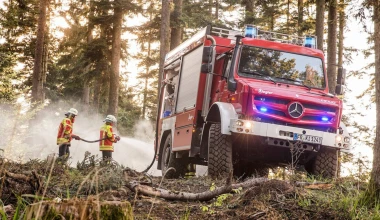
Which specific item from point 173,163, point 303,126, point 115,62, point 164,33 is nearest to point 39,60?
point 115,62

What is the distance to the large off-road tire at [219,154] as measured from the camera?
935 centimetres

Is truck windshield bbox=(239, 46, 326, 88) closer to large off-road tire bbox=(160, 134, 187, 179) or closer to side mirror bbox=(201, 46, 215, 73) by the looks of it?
side mirror bbox=(201, 46, 215, 73)

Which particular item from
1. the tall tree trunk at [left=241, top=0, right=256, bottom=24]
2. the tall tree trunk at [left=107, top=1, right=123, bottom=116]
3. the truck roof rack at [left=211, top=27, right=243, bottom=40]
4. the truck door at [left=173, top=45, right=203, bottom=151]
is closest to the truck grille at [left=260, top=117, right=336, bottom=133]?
the truck door at [left=173, top=45, right=203, bottom=151]

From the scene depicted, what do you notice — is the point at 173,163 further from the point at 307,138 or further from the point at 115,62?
the point at 115,62

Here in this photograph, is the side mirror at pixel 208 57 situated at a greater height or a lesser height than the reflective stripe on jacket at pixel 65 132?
greater

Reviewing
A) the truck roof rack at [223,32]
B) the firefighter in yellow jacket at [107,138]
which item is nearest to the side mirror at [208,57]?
the truck roof rack at [223,32]

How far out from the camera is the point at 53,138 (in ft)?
87.6

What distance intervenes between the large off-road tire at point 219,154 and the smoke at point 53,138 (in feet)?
28.5

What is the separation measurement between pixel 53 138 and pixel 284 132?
19355 mm

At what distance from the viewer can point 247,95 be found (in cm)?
958

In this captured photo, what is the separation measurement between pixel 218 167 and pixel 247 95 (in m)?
1.40

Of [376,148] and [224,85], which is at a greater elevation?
[224,85]

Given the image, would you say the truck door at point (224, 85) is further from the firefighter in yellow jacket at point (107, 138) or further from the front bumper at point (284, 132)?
the firefighter in yellow jacket at point (107, 138)

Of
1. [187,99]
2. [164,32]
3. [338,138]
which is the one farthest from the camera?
[164,32]
